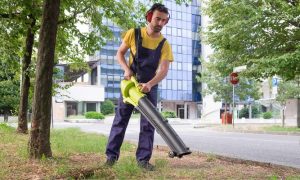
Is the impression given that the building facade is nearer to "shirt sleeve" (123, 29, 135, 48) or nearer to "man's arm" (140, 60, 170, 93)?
"shirt sleeve" (123, 29, 135, 48)

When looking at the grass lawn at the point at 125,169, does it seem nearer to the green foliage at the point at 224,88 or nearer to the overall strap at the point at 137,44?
the overall strap at the point at 137,44

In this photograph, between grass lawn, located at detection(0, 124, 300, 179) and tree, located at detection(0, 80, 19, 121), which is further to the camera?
tree, located at detection(0, 80, 19, 121)

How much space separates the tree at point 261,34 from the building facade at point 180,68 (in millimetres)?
46066

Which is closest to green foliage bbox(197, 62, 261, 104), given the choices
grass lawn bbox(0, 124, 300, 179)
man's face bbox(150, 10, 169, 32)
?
grass lawn bbox(0, 124, 300, 179)

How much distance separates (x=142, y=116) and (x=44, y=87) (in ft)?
4.63

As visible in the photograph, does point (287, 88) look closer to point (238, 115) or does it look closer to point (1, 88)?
point (238, 115)

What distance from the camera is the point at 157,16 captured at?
4.11m

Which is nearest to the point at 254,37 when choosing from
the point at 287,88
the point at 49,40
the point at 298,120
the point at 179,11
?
the point at 298,120

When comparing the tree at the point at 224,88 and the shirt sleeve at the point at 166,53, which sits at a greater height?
the tree at the point at 224,88

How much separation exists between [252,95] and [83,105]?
81.8 feet

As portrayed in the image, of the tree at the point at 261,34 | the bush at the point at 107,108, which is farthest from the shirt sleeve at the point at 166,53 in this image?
the bush at the point at 107,108

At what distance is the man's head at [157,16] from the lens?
13.4ft

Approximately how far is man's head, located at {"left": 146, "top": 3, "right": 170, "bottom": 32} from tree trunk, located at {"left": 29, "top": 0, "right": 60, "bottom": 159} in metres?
1.50

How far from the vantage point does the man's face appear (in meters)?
4.10
